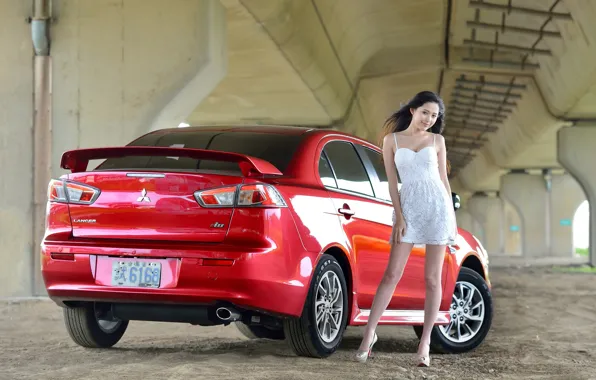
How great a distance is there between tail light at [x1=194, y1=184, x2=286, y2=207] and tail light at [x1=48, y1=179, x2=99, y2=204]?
2.26 feet

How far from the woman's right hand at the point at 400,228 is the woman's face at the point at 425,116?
581 millimetres

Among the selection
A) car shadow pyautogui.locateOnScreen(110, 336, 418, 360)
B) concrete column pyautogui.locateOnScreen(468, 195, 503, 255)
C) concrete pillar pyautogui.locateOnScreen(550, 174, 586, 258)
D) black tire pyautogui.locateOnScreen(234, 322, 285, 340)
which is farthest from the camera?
concrete column pyautogui.locateOnScreen(468, 195, 503, 255)

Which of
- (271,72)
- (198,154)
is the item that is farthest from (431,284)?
(271,72)

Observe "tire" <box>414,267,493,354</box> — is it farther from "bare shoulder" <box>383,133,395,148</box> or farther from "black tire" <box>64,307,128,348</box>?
"black tire" <box>64,307,128,348</box>

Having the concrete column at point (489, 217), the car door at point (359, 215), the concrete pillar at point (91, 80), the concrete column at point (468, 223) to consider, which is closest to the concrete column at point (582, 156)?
the concrete pillar at point (91, 80)

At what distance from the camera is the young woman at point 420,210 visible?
609 centimetres

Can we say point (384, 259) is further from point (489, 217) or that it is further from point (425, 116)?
point (489, 217)

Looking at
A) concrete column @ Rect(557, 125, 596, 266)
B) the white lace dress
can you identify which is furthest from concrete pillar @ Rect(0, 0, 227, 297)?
concrete column @ Rect(557, 125, 596, 266)

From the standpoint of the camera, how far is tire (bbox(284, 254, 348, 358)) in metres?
6.02

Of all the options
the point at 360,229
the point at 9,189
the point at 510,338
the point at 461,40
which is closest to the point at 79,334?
the point at 360,229

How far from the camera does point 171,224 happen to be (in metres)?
5.73

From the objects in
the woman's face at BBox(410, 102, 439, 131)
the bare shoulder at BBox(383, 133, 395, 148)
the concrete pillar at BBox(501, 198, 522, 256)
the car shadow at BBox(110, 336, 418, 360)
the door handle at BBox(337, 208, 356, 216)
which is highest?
the woman's face at BBox(410, 102, 439, 131)

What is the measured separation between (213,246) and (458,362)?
6.67 ft

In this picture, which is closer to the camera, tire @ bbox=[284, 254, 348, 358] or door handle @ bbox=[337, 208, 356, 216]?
tire @ bbox=[284, 254, 348, 358]
